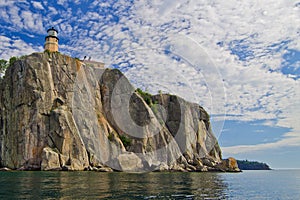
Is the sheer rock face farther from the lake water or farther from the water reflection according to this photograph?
the water reflection

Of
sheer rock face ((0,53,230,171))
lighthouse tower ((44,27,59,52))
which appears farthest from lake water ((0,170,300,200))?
lighthouse tower ((44,27,59,52))

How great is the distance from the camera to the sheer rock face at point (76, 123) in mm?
53538

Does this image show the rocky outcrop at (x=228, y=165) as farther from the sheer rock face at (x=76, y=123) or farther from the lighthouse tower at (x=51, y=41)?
the lighthouse tower at (x=51, y=41)

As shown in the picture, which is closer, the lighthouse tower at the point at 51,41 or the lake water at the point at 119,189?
the lake water at the point at 119,189

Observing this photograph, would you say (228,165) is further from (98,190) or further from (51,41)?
(98,190)

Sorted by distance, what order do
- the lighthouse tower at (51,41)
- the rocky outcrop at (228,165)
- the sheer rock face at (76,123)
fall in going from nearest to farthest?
the sheer rock face at (76,123) → the lighthouse tower at (51,41) → the rocky outcrop at (228,165)

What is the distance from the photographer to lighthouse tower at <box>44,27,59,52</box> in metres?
72.3

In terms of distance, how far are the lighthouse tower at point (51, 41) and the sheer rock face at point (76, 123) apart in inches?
387

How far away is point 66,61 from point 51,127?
16694mm

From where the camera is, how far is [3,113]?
58.2m

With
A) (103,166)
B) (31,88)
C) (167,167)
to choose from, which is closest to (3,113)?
(31,88)

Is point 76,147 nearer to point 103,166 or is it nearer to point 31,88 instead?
point 103,166

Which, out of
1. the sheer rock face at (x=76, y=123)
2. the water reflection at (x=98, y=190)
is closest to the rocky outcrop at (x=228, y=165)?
the sheer rock face at (x=76, y=123)

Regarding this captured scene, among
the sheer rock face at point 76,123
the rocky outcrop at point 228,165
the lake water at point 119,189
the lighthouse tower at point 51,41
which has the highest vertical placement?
the lighthouse tower at point 51,41
